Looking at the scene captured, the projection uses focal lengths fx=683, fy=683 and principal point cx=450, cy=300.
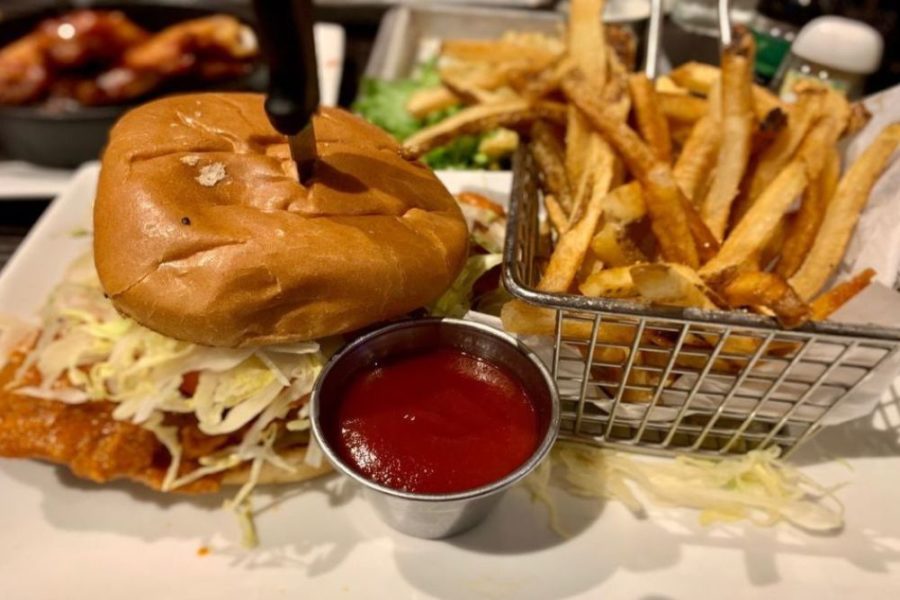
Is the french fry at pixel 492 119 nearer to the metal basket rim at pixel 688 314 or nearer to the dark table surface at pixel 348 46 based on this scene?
the metal basket rim at pixel 688 314

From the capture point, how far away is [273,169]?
165 cm

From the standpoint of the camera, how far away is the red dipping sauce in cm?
150

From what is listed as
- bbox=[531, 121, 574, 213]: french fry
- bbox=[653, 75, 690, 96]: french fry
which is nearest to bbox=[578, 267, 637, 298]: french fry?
bbox=[531, 121, 574, 213]: french fry

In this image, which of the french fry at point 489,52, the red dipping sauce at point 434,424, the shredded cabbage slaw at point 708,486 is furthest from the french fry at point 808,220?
the french fry at point 489,52

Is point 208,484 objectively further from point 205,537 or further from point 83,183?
point 83,183

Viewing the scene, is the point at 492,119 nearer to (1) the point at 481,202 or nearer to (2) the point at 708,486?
(1) the point at 481,202

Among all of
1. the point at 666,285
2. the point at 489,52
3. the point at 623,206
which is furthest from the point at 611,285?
the point at 489,52

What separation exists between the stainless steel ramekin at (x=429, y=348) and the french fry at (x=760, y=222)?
48cm

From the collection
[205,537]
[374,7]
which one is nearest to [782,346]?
[205,537]

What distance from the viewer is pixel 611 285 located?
1543 millimetres

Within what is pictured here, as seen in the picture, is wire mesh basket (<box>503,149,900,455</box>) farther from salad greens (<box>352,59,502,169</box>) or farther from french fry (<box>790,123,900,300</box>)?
salad greens (<box>352,59,502,169</box>)

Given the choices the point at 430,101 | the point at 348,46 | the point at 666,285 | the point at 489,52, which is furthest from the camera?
the point at 348,46

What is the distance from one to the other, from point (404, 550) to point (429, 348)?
1.73ft

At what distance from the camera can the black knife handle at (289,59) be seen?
1178 mm
